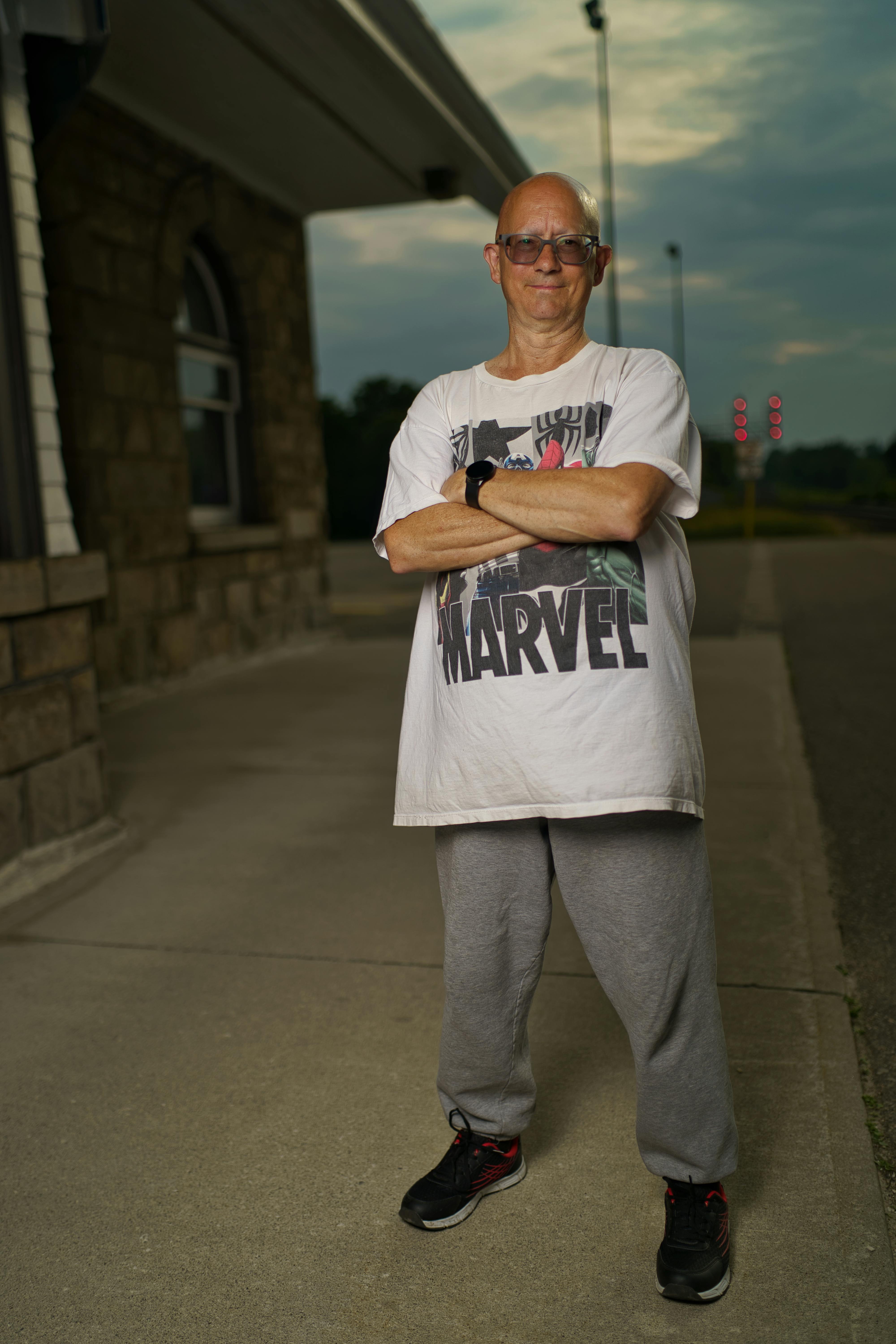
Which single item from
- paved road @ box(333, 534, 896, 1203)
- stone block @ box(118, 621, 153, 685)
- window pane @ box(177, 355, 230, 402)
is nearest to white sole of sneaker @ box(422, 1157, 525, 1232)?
paved road @ box(333, 534, 896, 1203)

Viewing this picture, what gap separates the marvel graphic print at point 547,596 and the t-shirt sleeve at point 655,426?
0.16 feet

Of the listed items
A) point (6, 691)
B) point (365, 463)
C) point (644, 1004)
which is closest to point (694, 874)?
point (644, 1004)

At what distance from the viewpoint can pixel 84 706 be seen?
13.7 feet

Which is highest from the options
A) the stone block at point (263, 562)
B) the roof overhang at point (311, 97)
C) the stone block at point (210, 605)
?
the roof overhang at point (311, 97)

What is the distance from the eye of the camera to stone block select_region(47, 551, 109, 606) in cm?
394

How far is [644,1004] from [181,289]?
720 cm

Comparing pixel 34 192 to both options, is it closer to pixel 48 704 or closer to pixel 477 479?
pixel 48 704

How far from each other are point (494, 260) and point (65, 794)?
2.84 meters

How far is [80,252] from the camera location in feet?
21.1

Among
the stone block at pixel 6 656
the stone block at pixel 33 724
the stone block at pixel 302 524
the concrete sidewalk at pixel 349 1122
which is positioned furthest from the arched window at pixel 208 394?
the concrete sidewalk at pixel 349 1122

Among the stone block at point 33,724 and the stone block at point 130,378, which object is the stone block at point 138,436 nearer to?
the stone block at point 130,378

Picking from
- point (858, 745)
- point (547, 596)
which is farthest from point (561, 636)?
point (858, 745)

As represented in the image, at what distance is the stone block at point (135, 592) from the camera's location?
6.87m

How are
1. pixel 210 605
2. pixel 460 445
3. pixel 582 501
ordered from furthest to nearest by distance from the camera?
pixel 210 605
pixel 460 445
pixel 582 501
